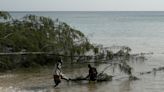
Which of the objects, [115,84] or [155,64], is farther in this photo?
[155,64]

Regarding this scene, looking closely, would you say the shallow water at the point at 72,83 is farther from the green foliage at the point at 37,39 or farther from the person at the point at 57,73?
the green foliage at the point at 37,39

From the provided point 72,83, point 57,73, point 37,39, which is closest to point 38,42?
point 37,39

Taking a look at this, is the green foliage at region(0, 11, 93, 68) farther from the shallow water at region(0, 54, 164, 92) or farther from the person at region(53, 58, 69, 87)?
the person at region(53, 58, 69, 87)

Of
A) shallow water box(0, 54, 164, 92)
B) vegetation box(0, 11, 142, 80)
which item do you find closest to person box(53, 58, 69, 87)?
shallow water box(0, 54, 164, 92)

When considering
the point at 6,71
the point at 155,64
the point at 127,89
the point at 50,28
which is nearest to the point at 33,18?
the point at 50,28

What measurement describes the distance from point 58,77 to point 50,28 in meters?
6.34

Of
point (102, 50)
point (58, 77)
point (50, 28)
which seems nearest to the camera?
point (58, 77)

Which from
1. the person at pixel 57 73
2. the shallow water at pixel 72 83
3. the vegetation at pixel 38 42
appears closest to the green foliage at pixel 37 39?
the vegetation at pixel 38 42

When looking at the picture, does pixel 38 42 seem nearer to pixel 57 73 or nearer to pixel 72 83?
pixel 72 83

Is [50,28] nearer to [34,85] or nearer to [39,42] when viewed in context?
[39,42]

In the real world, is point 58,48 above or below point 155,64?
above

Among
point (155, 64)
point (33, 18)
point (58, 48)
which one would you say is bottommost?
point (155, 64)

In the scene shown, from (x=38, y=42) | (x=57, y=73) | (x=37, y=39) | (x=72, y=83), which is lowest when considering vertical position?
(x=72, y=83)

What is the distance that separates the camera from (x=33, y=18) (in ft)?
82.7
